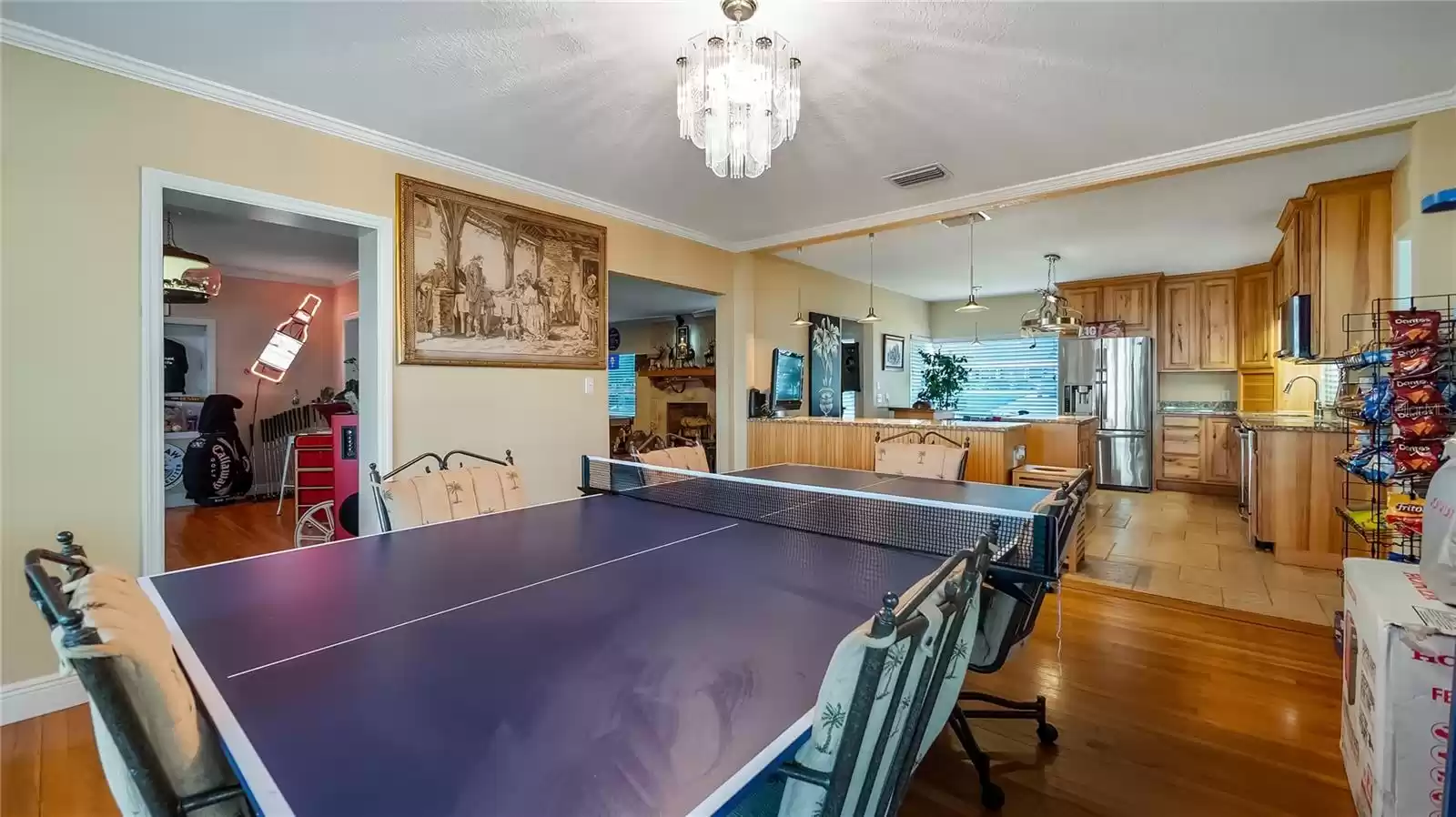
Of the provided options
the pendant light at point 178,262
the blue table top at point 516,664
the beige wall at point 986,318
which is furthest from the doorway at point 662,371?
the blue table top at point 516,664

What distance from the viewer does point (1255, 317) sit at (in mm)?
6133

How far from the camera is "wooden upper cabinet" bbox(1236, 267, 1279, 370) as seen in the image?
6008mm

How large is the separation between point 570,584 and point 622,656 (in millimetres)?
424

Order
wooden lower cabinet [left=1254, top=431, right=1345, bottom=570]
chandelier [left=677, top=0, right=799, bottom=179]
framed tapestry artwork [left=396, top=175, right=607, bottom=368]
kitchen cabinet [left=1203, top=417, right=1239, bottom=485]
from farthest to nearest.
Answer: kitchen cabinet [left=1203, top=417, right=1239, bottom=485] < wooden lower cabinet [left=1254, top=431, right=1345, bottom=570] < framed tapestry artwork [left=396, top=175, right=607, bottom=368] < chandelier [left=677, top=0, right=799, bottom=179]

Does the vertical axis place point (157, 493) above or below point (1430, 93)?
below

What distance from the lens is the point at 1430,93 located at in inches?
102

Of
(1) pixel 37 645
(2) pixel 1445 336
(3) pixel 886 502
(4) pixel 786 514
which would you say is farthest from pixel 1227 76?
(1) pixel 37 645

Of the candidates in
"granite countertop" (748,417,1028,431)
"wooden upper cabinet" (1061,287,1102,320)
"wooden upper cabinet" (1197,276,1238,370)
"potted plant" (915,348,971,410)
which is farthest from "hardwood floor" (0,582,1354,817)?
"wooden upper cabinet" (1061,287,1102,320)

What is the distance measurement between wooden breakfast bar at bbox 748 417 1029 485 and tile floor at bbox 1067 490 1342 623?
2.73 feet

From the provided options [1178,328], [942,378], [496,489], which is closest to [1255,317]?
[1178,328]

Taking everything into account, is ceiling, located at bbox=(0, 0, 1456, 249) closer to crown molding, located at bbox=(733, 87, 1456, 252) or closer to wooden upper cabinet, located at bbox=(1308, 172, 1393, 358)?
crown molding, located at bbox=(733, 87, 1456, 252)

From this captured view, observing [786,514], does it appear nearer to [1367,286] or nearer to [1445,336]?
[1445,336]

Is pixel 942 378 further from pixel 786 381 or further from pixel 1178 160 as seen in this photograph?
pixel 1178 160

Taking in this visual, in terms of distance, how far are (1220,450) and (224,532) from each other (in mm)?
9309
